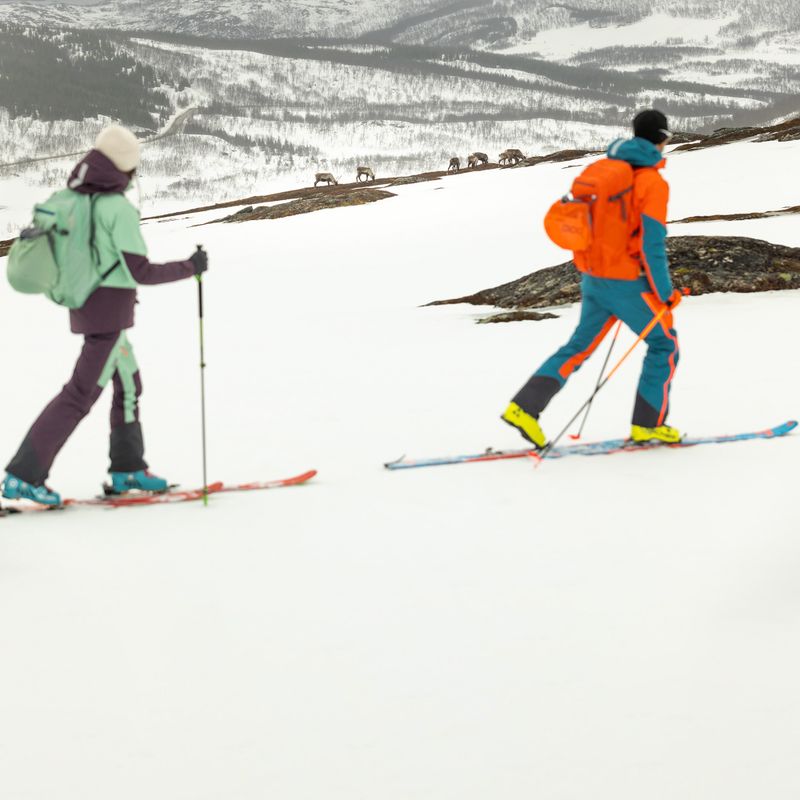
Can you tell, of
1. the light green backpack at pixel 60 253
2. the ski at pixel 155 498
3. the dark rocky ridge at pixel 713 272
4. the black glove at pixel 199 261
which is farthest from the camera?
the dark rocky ridge at pixel 713 272

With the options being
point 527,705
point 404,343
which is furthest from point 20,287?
point 404,343

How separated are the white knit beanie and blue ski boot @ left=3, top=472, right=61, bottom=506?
61.2 inches

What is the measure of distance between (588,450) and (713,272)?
5813mm

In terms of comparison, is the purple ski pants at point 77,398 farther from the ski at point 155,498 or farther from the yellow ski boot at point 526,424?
the yellow ski boot at point 526,424

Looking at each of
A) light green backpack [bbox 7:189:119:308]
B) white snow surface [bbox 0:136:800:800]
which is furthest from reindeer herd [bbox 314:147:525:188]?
light green backpack [bbox 7:189:119:308]

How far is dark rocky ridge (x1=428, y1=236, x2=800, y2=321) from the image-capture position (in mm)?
9898

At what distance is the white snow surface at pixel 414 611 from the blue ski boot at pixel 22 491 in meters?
0.11

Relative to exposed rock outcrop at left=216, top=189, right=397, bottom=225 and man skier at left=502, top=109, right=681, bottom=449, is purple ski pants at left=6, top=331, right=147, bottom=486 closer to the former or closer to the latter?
man skier at left=502, top=109, right=681, bottom=449

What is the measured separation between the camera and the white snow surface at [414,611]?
7.70 ft

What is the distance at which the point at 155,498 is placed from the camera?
455cm

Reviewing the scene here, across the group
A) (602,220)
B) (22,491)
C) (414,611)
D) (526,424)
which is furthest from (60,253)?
(602,220)

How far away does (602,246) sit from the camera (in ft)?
15.6

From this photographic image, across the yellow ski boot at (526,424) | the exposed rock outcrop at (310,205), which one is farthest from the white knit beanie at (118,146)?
the exposed rock outcrop at (310,205)

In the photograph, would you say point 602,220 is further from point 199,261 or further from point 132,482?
point 132,482
